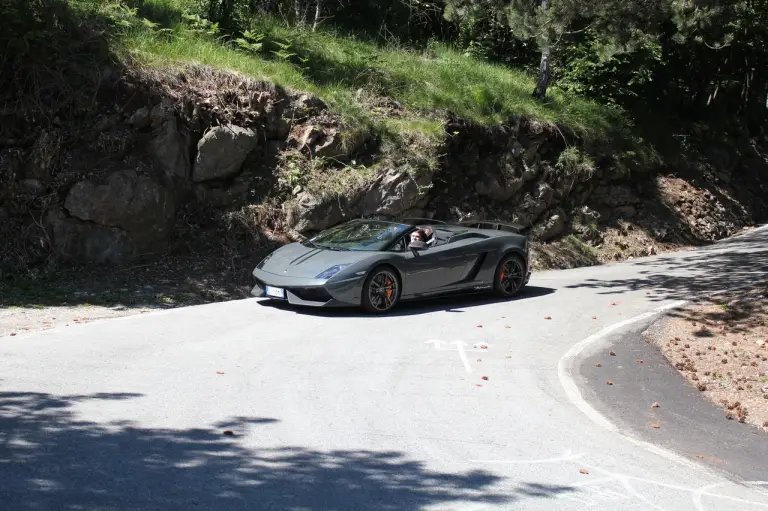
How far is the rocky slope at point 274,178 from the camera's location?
13281 millimetres

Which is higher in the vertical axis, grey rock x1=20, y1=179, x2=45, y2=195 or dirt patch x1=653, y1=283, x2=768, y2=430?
grey rock x1=20, y1=179, x2=45, y2=195

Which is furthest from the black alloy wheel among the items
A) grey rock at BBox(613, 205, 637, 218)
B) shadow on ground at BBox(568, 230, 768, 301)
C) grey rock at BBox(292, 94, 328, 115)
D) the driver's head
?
grey rock at BBox(613, 205, 637, 218)

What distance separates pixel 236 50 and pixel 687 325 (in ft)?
36.8

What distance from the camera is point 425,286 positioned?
12.2 meters

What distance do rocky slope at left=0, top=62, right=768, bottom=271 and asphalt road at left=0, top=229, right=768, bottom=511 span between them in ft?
11.6

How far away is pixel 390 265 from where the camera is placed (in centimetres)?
1170

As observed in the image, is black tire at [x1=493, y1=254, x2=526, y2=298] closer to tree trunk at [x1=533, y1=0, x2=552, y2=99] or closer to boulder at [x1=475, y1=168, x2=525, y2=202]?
boulder at [x1=475, y1=168, x2=525, y2=202]

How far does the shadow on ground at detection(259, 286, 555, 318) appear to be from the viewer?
11.5 meters

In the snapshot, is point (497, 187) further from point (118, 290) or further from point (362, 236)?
point (118, 290)

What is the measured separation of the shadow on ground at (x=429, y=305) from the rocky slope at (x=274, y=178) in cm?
325

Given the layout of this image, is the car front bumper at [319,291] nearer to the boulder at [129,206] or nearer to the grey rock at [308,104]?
the boulder at [129,206]

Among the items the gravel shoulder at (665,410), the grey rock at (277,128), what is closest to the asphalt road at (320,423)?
the gravel shoulder at (665,410)

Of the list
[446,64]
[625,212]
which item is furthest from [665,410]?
[446,64]

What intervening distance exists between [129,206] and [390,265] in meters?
4.69
